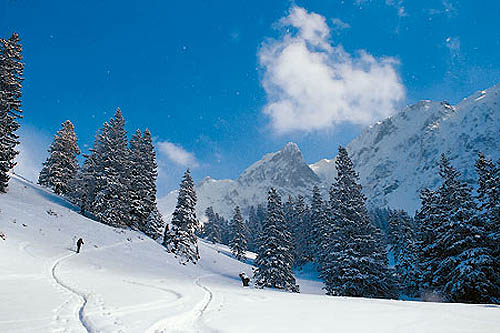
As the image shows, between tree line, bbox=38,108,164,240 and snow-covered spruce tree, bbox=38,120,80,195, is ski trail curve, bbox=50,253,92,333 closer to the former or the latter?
tree line, bbox=38,108,164,240

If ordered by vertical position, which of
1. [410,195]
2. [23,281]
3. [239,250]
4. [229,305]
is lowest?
[23,281]

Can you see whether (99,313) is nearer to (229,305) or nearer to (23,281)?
(229,305)

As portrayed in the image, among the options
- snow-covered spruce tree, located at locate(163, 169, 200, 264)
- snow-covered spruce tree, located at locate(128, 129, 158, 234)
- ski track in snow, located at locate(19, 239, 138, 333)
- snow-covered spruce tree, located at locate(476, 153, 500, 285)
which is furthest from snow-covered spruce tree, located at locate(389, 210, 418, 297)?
ski track in snow, located at locate(19, 239, 138, 333)

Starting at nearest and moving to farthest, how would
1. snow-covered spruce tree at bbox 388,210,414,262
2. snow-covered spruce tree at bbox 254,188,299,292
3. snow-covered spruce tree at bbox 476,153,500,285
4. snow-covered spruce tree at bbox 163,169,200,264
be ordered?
snow-covered spruce tree at bbox 476,153,500,285 → snow-covered spruce tree at bbox 254,188,299,292 → snow-covered spruce tree at bbox 163,169,200,264 → snow-covered spruce tree at bbox 388,210,414,262

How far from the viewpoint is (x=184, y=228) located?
35.0m

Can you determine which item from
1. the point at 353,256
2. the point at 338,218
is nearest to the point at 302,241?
the point at 338,218

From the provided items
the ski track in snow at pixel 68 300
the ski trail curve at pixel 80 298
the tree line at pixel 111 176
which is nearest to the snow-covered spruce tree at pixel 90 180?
the tree line at pixel 111 176

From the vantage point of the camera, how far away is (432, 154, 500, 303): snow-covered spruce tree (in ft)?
57.7

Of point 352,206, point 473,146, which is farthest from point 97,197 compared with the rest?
point 473,146

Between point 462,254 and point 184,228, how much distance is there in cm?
2677

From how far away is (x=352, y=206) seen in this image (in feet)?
76.1

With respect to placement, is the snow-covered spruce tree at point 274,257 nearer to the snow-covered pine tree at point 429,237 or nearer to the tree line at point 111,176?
the snow-covered pine tree at point 429,237

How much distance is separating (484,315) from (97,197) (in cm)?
3183

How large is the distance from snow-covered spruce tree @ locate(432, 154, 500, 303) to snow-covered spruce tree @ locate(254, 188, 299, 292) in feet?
42.0
